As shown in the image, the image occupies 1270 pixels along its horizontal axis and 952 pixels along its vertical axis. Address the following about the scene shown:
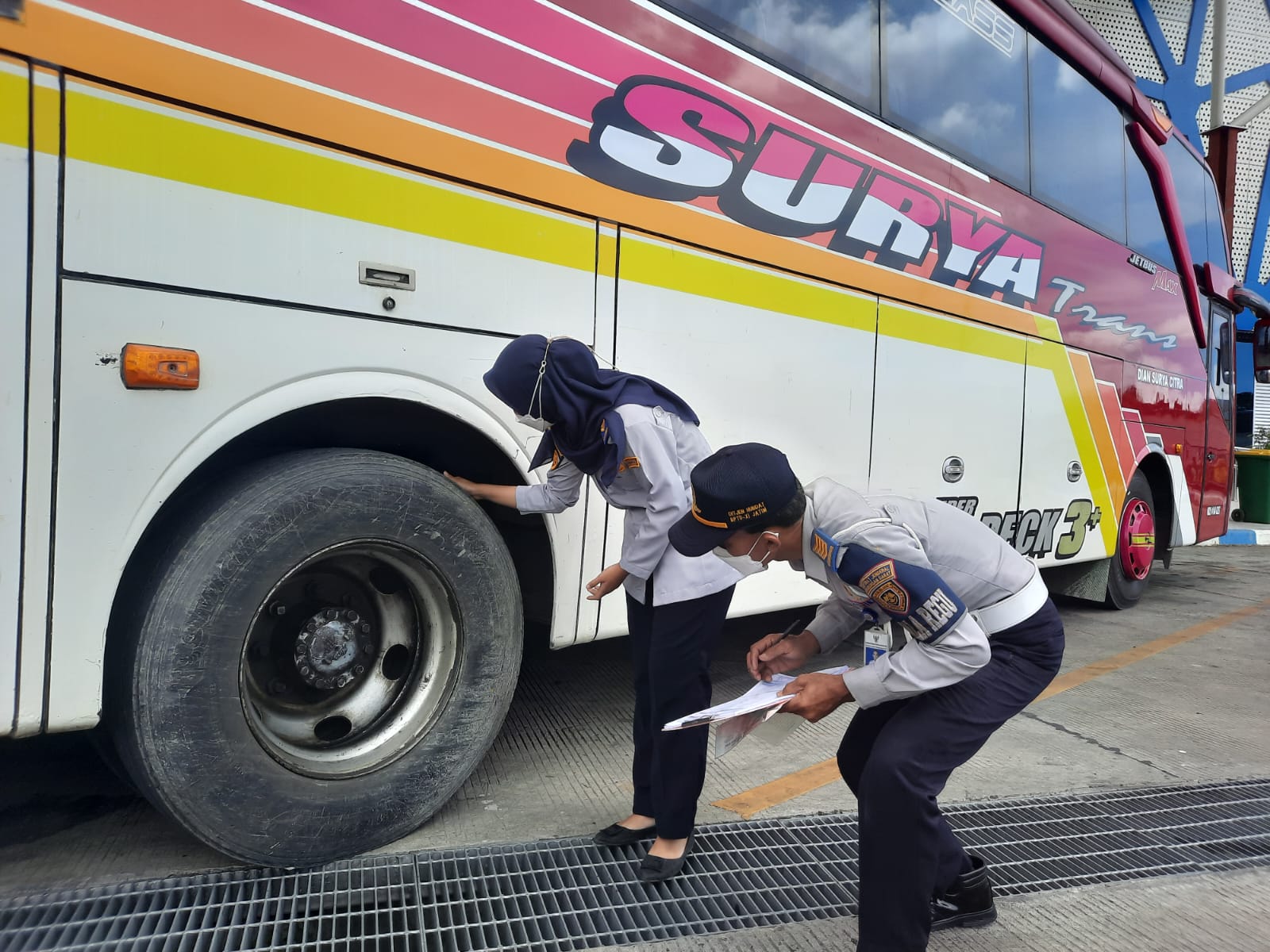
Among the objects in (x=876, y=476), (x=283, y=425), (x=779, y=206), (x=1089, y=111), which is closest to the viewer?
(x=283, y=425)

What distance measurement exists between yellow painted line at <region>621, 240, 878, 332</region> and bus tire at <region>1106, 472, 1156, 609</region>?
3749 millimetres

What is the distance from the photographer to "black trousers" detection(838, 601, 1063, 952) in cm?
178

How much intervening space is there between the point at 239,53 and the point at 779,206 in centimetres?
216

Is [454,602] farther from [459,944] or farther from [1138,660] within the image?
[1138,660]

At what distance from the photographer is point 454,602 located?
244 cm

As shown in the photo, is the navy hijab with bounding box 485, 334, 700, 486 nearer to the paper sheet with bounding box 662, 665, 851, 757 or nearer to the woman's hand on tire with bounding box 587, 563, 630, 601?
the woman's hand on tire with bounding box 587, 563, 630, 601

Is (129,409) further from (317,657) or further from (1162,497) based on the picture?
(1162,497)

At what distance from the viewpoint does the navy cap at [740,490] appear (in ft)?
5.76

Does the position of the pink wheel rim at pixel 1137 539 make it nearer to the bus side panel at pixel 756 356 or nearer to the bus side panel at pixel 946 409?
the bus side panel at pixel 946 409

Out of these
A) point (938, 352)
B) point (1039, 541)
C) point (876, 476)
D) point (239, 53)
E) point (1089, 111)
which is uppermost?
point (1089, 111)

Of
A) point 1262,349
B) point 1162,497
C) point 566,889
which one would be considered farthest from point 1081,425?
point 566,889

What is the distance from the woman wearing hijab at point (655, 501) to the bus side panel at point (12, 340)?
107 centimetres

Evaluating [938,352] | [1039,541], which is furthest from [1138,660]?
[938,352]

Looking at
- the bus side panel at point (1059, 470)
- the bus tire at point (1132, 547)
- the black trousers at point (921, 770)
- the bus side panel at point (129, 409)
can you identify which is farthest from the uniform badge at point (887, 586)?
the bus tire at point (1132, 547)
